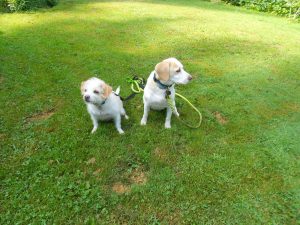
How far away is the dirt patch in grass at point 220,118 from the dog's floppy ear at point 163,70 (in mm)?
1644

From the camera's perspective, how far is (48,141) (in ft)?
16.2

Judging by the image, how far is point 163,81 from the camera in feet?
15.4

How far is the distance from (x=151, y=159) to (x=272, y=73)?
16.1ft

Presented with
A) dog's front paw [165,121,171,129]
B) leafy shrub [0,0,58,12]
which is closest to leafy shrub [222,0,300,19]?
leafy shrub [0,0,58,12]

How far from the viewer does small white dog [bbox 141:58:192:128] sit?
4625 millimetres

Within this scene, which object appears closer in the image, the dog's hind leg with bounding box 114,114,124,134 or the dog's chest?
the dog's chest

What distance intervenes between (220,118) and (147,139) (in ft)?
5.44

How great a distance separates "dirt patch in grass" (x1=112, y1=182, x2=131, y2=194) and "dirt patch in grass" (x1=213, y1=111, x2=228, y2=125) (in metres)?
2.41

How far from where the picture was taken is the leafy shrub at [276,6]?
14.1 meters

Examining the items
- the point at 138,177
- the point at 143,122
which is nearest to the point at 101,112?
the point at 143,122

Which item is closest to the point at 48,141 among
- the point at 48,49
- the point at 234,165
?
the point at 234,165

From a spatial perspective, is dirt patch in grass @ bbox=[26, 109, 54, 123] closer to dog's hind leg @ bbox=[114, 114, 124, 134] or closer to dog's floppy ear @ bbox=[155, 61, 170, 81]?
dog's hind leg @ bbox=[114, 114, 124, 134]

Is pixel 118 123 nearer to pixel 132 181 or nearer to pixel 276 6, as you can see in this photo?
pixel 132 181

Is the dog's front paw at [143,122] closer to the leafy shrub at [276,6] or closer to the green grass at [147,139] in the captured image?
the green grass at [147,139]
